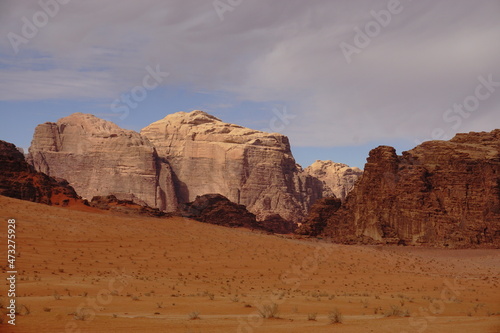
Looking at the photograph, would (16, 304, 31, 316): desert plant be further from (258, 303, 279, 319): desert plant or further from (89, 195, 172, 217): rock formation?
(89, 195, 172, 217): rock formation

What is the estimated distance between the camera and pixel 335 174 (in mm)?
148000

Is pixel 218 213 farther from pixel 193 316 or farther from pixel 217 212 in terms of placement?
pixel 193 316

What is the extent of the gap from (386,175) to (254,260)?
2633cm

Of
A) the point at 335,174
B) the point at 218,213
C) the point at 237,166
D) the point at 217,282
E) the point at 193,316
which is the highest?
the point at 335,174

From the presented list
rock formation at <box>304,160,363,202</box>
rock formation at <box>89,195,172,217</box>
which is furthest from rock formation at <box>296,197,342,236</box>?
rock formation at <box>304,160,363,202</box>

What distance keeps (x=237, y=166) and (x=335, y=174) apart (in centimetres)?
4695

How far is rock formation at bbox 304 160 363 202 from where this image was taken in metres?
143

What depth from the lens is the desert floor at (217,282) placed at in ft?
41.7

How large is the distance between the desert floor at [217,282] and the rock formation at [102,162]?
5754 centimetres

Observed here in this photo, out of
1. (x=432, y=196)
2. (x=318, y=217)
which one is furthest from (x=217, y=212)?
(x=432, y=196)

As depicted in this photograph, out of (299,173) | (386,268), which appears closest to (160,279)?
(386,268)

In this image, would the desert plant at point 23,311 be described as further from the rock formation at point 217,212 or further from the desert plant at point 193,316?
the rock formation at point 217,212

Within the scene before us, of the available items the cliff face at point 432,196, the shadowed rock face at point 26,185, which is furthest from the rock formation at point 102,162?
the cliff face at point 432,196

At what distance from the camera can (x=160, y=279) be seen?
2348cm
